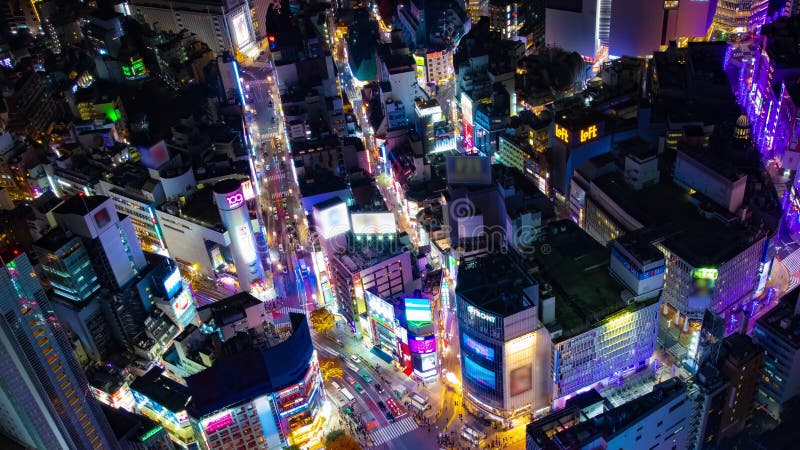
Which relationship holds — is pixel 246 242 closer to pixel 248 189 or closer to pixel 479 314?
pixel 248 189

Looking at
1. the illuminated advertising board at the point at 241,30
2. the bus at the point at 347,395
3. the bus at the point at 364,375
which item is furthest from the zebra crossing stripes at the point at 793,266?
the illuminated advertising board at the point at 241,30

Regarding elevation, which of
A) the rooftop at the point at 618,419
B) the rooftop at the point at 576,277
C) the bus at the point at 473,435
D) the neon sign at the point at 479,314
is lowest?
the bus at the point at 473,435

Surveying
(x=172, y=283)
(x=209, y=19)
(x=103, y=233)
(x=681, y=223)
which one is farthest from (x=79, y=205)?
(x=209, y=19)

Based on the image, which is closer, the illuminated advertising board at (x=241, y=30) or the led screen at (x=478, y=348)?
the led screen at (x=478, y=348)

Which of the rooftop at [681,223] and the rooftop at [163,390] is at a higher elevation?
→ the rooftop at [681,223]

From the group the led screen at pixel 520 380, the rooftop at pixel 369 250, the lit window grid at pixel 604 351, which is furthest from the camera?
the rooftop at pixel 369 250

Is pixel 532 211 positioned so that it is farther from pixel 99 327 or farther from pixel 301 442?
pixel 99 327

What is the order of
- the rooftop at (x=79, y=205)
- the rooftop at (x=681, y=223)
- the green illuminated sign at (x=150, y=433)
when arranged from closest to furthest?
1. the green illuminated sign at (x=150, y=433)
2. the rooftop at (x=681, y=223)
3. the rooftop at (x=79, y=205)

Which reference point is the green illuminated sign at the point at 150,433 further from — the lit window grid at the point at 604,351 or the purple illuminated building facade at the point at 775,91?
the purple illuminated building facade at the point at 775,91

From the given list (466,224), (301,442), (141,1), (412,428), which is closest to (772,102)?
(466,224)
